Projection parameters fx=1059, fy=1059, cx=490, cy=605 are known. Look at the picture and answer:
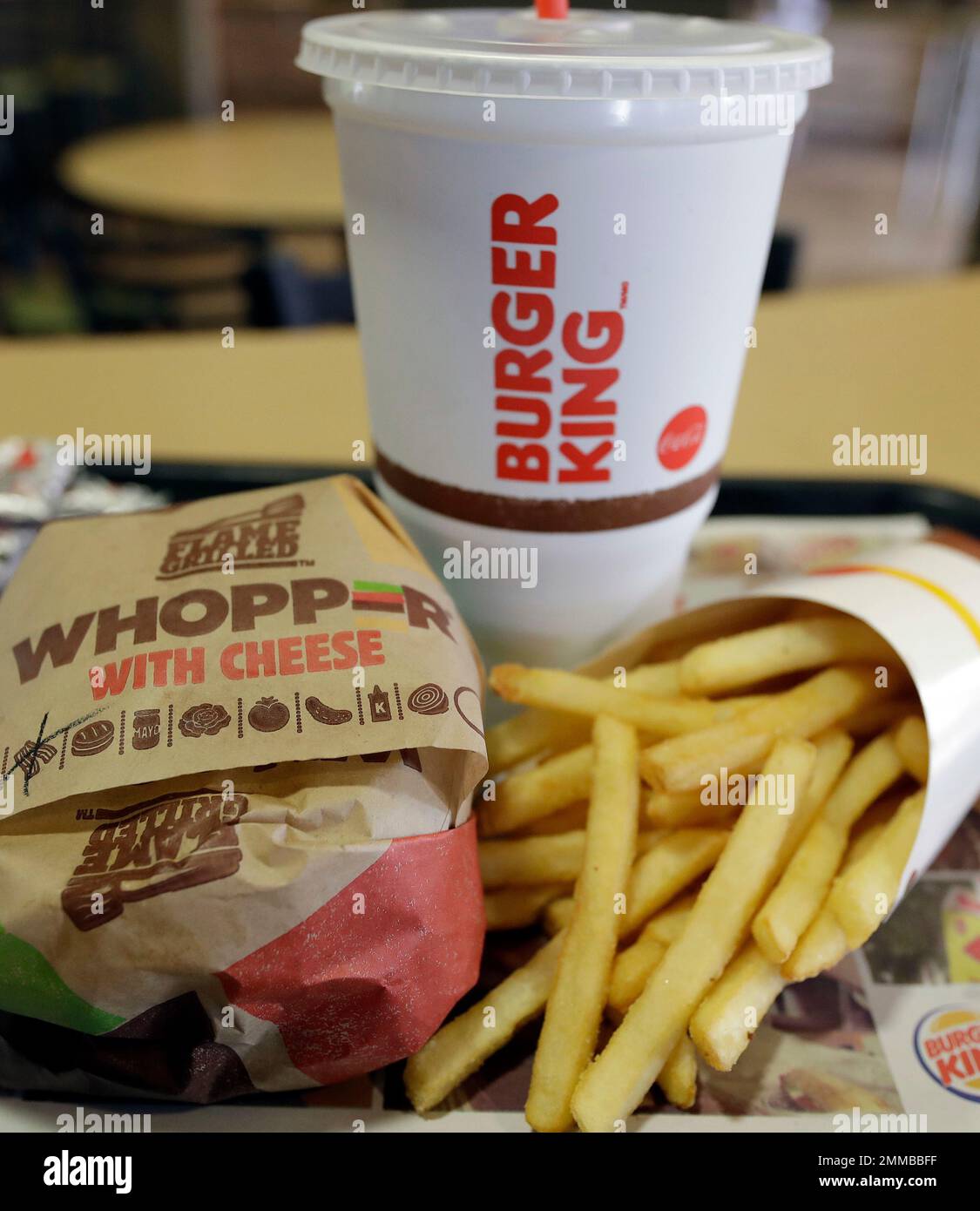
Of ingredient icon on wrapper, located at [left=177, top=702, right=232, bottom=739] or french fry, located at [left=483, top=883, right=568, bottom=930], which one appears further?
french fry, located at [left=483, top=883, right=568, bottom=930]

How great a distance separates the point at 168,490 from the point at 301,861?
96 centimetres

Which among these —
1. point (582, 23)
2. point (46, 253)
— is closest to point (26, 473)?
point (582, 23)

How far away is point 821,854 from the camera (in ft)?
3.11

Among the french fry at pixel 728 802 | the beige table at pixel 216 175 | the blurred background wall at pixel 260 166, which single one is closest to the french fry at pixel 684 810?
the french fry at pixel 728 802

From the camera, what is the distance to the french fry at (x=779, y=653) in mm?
1027

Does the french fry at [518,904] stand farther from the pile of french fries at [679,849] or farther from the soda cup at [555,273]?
the soda cup at [555,273]

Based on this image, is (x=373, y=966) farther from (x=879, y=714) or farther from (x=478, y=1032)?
(x=879, y=714)

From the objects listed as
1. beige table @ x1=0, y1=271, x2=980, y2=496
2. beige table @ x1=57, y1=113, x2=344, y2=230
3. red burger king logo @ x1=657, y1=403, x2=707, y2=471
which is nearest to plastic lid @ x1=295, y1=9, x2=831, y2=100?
red burger king logo @ x1=657, y1=403, x2=707, y2=471

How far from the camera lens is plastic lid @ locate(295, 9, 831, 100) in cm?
91

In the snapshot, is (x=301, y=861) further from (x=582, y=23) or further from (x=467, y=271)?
(x=582, y=23)

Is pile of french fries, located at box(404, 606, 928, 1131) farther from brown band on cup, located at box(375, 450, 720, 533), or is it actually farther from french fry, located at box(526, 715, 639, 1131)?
brown band on cup, located at box(375, 450, 720, 533)

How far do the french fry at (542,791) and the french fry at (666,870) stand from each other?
90mm

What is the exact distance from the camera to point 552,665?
129 centimetres

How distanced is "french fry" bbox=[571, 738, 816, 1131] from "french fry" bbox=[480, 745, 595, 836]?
0.50ft
